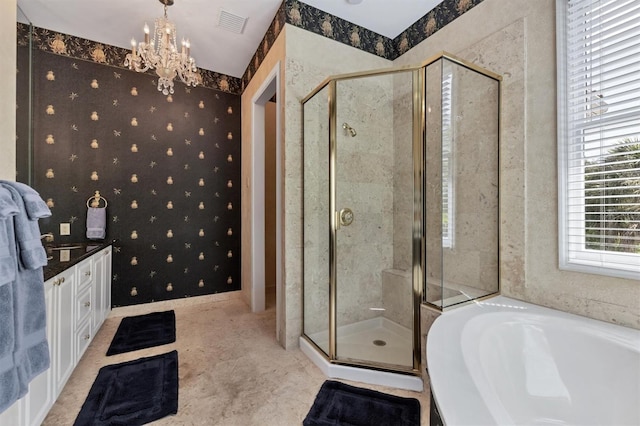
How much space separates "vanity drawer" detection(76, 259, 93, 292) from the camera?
1.94 m

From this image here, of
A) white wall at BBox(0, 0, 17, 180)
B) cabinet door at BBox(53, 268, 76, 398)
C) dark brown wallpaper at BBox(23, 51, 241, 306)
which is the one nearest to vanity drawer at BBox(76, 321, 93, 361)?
cabinet door at BBox(53, 268, 76, 398)

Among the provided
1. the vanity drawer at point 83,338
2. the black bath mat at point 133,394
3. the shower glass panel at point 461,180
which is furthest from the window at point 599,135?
the vanity drawer at point 83,338

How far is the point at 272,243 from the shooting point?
403 centimetres

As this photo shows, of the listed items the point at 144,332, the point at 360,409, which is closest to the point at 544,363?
the point at 360,409

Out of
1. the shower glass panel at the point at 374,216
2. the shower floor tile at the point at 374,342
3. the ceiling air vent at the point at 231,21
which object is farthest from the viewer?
the ceiling air vent at the point at 231,21

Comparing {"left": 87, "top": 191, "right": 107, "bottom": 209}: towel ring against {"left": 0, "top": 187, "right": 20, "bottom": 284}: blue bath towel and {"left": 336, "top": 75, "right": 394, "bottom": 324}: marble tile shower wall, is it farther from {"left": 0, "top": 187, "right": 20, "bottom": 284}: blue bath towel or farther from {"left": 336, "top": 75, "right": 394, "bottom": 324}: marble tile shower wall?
{"left": 336, "top": 75, "right": 394, "bottom": 324}: marble tile shower wall

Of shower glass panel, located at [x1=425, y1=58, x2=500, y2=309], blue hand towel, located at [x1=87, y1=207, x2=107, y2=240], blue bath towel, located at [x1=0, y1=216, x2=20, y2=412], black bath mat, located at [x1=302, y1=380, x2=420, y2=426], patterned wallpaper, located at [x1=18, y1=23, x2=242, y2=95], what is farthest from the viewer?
blue hand towel, located at [x1=87, y1=207, x2=107, y2=240]

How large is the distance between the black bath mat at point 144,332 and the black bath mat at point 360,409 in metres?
1.51

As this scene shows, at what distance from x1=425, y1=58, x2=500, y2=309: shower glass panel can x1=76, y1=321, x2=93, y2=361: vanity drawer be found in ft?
7.87

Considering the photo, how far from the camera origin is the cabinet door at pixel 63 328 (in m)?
1.57

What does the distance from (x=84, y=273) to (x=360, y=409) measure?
83.2 inches

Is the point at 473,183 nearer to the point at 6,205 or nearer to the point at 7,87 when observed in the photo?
the point at 6,205

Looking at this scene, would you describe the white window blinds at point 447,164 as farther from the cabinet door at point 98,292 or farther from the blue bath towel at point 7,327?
the cabinet door at point 98,292

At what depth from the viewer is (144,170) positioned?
9.93 feet
